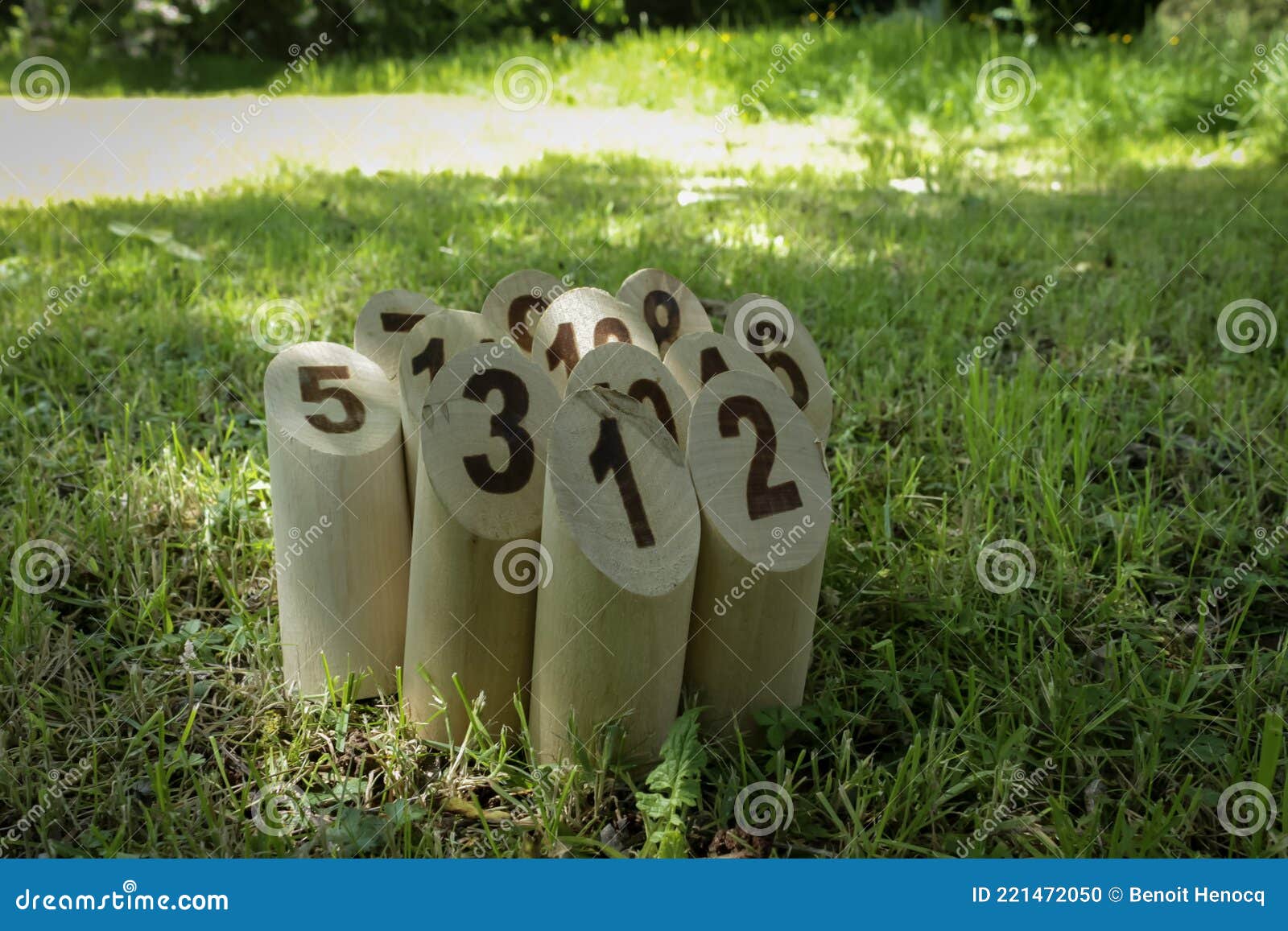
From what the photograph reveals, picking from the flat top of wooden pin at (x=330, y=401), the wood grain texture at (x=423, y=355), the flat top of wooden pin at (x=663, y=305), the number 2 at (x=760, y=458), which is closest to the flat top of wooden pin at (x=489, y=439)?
the wood grain texture at (x=423, y=355)

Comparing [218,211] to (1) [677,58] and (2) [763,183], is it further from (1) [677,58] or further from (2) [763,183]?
(1) [677,58]

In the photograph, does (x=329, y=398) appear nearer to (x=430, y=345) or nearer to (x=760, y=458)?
(x=430, y=345)

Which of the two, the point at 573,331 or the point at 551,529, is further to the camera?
the point at 573,331

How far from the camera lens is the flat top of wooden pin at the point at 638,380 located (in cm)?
184

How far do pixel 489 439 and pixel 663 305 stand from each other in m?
0.74

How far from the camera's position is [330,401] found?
1929mm

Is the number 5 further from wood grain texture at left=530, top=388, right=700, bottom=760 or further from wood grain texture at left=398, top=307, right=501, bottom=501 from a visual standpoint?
wood grain texture at left=530, top=388, right=700, bottom=760

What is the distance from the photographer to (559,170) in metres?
5.70

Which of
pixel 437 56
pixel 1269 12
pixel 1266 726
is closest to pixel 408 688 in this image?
pixel 1266 726

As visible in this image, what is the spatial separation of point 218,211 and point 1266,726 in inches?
181

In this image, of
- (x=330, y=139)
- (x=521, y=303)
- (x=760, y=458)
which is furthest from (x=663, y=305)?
(x=330, y=139)

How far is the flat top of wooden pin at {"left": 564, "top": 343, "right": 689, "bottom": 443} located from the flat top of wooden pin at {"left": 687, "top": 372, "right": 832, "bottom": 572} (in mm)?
72

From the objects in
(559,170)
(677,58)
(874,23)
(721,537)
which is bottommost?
(721,537)

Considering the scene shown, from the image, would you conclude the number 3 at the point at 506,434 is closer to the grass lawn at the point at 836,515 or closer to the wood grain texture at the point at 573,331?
the wood grain texture at the point at 573,331
